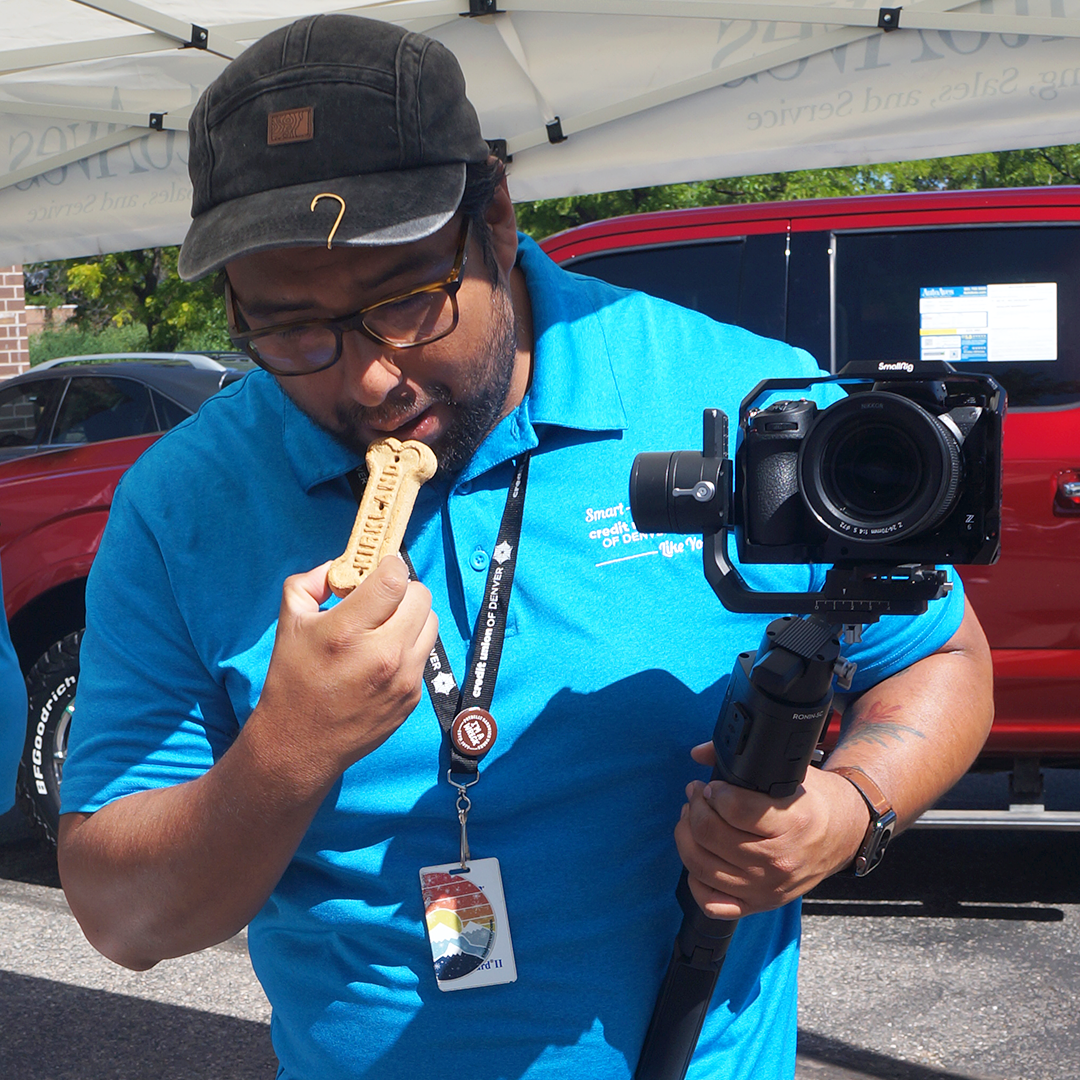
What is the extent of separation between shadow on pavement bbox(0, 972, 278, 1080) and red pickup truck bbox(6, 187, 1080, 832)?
2.55m

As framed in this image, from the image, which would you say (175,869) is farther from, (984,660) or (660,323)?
(984,660)

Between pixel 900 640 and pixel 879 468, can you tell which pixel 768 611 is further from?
pixel 900 640

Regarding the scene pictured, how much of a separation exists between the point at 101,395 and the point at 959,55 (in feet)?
13.4

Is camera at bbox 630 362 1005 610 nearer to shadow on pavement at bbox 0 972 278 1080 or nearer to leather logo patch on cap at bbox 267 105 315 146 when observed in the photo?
leather logo patch on cap at bbox 267 105 315 146

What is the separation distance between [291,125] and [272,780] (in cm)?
68

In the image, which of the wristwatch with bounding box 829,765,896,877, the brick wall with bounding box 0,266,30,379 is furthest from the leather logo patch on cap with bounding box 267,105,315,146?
the brick wall with bounding box 0,266,30,379

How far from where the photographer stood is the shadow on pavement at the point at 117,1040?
3635 mm

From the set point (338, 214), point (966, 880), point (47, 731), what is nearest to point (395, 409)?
point (338, 214)

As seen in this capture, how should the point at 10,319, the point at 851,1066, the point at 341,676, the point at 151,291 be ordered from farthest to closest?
the point at 151,291 → the point at 10,319 → the point at 851,1066 → the point at 341,676

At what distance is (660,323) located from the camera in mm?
1581

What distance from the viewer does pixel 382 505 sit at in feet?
4.42

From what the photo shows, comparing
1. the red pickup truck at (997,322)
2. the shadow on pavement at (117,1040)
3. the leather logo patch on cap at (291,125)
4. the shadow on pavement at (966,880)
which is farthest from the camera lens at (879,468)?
the shadow on pavement at (966,880)

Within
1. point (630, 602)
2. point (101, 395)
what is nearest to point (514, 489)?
point (630, 602)

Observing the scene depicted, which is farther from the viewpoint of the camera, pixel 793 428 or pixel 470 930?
pixel 470 930
